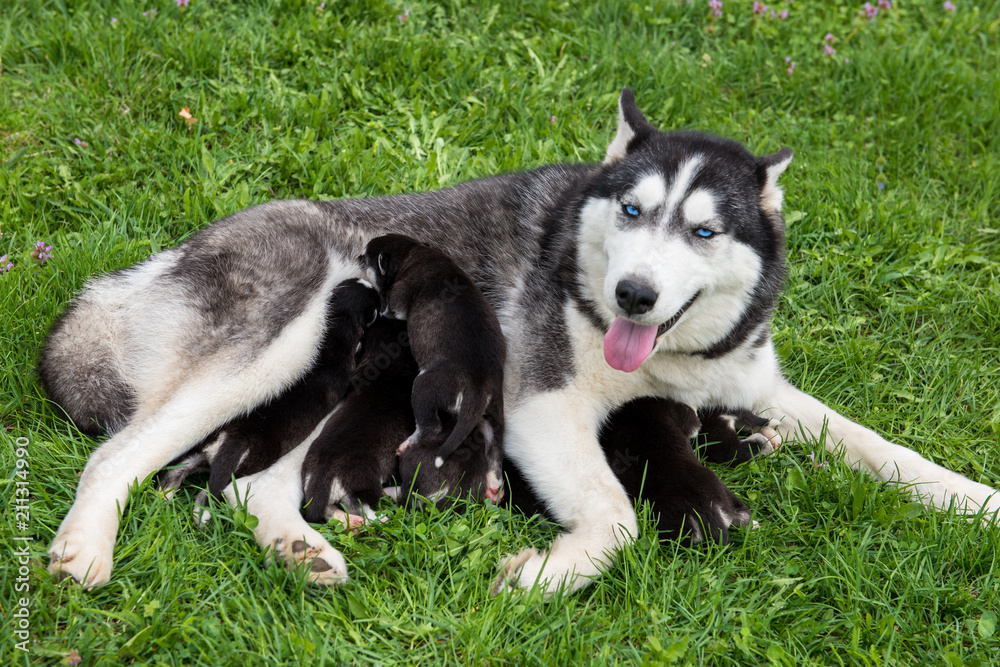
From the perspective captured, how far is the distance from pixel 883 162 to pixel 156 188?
506 centimetres

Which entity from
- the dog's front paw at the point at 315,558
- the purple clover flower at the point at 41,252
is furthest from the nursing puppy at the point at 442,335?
the purple clover flower at the point at 41,252

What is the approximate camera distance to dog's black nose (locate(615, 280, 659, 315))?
305 cm

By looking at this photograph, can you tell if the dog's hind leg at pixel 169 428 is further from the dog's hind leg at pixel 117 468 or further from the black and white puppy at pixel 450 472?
the black and white puppy at pixel 450 472

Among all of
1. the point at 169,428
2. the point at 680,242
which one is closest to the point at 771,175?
the point at 680,242

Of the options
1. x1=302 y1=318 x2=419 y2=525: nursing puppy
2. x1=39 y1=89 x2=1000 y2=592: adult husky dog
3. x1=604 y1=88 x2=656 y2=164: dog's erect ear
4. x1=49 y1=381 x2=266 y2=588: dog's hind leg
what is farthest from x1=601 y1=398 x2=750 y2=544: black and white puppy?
x1=49 y1=381 x2=266 y2=588: dog's hind leg

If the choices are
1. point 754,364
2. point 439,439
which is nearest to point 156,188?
point 439,439

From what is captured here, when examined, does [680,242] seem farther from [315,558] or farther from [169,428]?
[169,428]

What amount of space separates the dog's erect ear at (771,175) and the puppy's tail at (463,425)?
161 cm

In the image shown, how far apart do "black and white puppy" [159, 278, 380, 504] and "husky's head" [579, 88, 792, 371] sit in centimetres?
110

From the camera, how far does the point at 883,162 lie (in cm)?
568

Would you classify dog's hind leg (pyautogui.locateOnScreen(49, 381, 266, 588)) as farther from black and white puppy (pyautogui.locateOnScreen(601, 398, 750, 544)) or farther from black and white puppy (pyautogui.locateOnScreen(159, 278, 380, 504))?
black and white puppy (pyautogui.locateOnScreen(601, 398, 750, 544))

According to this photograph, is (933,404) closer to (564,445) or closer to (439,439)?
(564,445)

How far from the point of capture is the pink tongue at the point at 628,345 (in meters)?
3.34

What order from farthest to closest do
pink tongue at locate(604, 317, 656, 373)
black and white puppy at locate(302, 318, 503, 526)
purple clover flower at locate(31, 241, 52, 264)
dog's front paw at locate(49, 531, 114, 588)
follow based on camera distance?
purple clover flower at locate(31, 241, 52, 264) → pink tongue at locate(604, 317, 656, 373) → black and white puppy at locate(302, 318, 503, 526) → dog's front paw at locate(49, 531, 114, 588)
